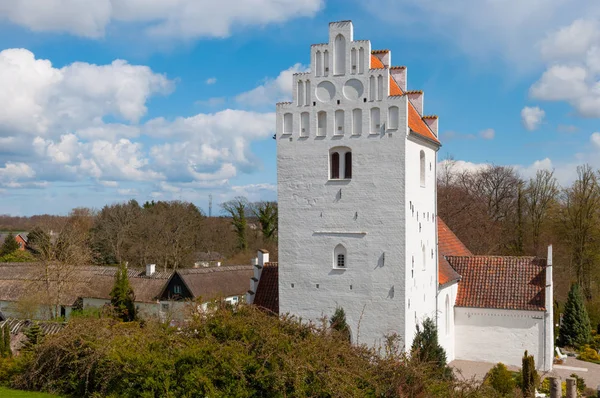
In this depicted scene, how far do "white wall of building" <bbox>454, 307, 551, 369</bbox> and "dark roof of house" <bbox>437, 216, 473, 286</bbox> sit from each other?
1.43m

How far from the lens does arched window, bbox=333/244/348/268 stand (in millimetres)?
17969

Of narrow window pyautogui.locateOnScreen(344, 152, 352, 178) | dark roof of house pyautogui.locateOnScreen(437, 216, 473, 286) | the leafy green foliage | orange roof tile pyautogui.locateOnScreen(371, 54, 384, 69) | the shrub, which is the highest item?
orange roof tile pyautogui.locateOnScreen(371, 54, 384, 69)

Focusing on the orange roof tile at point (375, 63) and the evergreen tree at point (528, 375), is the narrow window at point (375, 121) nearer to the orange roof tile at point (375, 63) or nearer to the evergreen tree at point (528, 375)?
the orange roof tile at point (375, 63)

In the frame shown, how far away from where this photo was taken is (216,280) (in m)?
33.6

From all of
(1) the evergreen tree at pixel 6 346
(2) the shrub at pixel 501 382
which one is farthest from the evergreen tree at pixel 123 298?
(2) the shrub at pixel 501 382

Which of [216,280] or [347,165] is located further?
[216,280]

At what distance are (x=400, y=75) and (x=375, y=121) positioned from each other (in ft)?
13.9

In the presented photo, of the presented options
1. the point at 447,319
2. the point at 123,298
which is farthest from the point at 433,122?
the point at 123,298

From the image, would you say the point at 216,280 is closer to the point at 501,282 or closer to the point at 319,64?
the point at 501,282

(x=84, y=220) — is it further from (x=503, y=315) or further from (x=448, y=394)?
(x=448, y=394)

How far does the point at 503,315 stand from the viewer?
67.6 ft

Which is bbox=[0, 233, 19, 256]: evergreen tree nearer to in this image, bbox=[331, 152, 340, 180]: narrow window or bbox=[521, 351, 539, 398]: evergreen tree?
bbox=[331, 152, 340, 180]: narrow window

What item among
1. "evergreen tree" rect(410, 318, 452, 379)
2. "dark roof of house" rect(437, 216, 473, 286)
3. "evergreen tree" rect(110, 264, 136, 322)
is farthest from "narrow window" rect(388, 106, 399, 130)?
"evergreen tree" rect(110, 264, 136, 322)

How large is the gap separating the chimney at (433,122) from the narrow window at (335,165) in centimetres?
505
